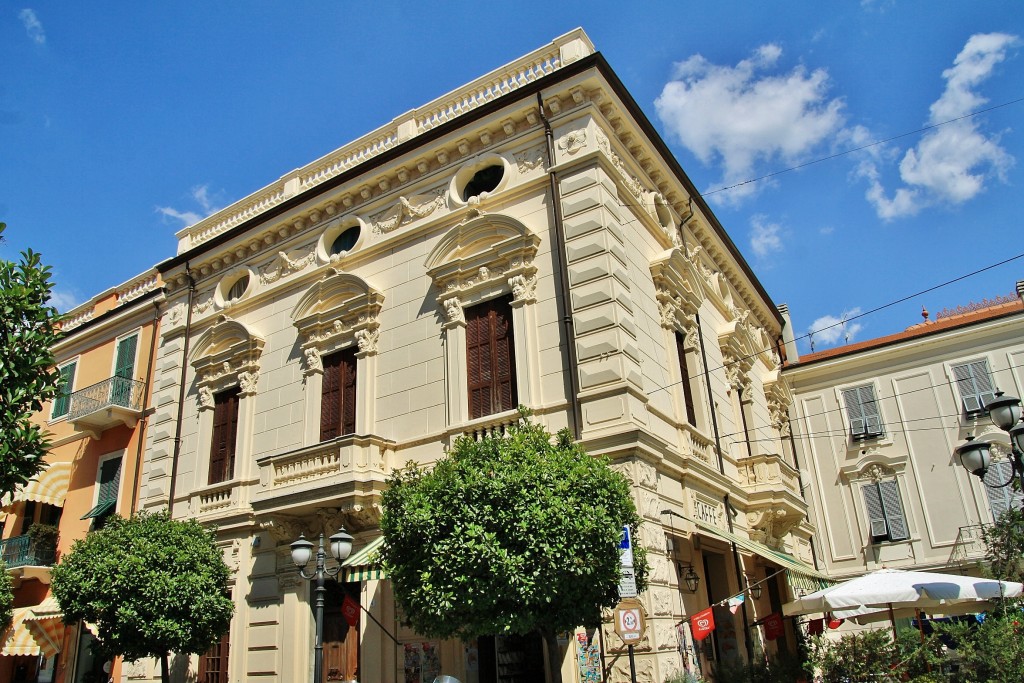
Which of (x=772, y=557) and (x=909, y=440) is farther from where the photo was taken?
(x=909, y=440)

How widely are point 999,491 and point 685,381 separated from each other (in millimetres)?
11929

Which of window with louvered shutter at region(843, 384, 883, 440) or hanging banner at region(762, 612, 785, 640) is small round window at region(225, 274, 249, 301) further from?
window with louvered shutter at region(843, 384, 883, 440)

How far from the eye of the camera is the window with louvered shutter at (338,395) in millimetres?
16234

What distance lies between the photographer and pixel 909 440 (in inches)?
918

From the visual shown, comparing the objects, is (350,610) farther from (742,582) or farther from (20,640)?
(20,640)

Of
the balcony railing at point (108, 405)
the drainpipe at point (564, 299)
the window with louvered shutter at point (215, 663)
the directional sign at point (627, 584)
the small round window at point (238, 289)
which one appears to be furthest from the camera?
the balcony railing at point (108, 405)

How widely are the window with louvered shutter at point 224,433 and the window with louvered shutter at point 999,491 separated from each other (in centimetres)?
2027

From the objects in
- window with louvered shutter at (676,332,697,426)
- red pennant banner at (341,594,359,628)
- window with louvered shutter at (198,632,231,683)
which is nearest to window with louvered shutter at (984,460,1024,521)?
window with louvered shutter at (676,332,697,426)

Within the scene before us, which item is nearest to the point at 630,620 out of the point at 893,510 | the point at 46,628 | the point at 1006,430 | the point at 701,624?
the point at 701,624

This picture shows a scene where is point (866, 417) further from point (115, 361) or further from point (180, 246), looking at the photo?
point (115, 361)

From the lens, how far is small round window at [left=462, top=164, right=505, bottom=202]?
632 inches

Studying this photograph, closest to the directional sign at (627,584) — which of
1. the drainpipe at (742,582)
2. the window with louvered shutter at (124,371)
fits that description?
the drainpipe at (742,582)

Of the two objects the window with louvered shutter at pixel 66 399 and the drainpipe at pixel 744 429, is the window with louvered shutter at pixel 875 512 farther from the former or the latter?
the window with louvered shutter at pixel 66 399

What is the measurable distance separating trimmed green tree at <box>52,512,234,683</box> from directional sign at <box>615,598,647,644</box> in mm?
8402
